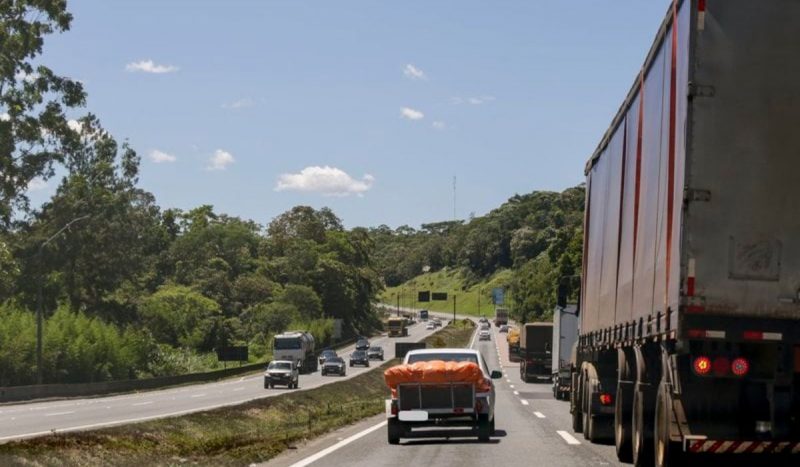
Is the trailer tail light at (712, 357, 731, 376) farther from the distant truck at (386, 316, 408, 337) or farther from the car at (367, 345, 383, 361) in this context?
the distant truck at (386, 316, 408, 337)

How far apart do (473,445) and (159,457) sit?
5.11 meters

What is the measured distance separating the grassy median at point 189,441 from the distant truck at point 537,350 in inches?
1185

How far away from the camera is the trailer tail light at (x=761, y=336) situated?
10938 millimetres

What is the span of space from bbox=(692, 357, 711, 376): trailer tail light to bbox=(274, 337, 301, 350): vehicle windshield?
8104cm

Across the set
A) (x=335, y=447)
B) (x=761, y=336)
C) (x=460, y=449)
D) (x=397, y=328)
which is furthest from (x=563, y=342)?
(x=397, y=328)

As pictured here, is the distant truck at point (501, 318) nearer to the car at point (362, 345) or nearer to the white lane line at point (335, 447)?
the car at point (362, 345)

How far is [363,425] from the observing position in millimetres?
28312

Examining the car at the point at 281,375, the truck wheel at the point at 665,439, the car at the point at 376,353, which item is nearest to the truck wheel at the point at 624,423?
the truck wheel at the point at 665,439

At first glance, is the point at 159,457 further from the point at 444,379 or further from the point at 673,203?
the point at 673,203

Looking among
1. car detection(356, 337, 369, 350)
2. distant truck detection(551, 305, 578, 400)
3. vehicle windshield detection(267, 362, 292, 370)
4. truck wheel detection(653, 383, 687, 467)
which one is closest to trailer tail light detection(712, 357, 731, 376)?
truck wheel detection(653, 383, 687, 467)

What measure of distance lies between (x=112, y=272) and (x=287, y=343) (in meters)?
25.4

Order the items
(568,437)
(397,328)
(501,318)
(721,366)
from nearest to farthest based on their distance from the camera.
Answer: (721,366) → (568,437) → (397,328) → (501,318)

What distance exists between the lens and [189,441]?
909 inches

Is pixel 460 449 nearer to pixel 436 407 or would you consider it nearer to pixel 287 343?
pixel 436 407
